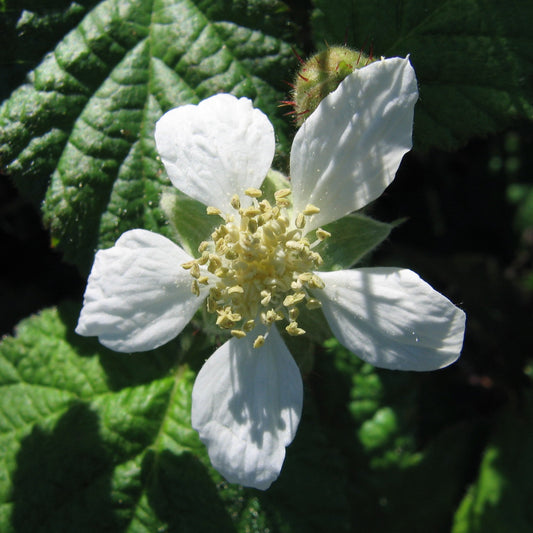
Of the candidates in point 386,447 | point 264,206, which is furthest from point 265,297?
point 386,447

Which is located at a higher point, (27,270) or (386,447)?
(27,270)

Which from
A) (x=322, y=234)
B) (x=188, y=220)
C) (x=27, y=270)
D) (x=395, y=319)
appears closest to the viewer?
(x=395, y=319)

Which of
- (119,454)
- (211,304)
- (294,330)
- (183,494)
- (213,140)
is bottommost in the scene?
(183,494)

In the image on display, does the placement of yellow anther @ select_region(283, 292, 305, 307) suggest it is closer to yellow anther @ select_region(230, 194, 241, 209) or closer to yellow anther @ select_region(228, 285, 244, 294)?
yellow anther @ select_region(228, 285, 244, 294)

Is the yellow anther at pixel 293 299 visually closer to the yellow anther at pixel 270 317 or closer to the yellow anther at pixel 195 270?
the yellow anther at pixel 270 317

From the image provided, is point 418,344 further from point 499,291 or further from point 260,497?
point 499,291

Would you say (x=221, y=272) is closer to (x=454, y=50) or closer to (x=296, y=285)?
(x=296, y=285)

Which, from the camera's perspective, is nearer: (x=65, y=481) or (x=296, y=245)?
(x=296, y=245)

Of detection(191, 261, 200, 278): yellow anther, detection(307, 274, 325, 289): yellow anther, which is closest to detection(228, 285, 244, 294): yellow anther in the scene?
detection(191, 261, 200, 278): yellow anther
